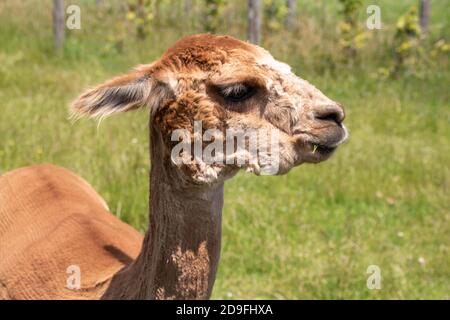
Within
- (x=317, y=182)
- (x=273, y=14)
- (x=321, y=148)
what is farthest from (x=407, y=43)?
(x=321, y=148)

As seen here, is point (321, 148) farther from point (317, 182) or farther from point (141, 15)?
point (141, 15)

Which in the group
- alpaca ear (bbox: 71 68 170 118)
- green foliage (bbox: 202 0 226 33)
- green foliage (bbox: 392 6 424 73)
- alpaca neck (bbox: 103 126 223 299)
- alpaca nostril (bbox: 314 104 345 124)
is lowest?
alpaca neck (bbox: 103 126 223 299)

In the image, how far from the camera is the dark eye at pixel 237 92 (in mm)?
3203

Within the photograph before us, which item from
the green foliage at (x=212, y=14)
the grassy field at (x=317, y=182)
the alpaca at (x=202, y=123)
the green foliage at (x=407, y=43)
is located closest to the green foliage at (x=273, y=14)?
the green foliage at (x=212, y=14)

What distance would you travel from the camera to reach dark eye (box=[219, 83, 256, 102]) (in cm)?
320

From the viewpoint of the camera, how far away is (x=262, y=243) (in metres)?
6.01

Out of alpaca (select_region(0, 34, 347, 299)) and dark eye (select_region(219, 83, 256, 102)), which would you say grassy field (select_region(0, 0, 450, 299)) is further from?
dark eye (select_region(219, 83, 256, 102))

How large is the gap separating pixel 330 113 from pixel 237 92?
37 cm

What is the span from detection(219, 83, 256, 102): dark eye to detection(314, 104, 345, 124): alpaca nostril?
270 mm

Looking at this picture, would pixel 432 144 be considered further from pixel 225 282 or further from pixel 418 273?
pixel 225 282

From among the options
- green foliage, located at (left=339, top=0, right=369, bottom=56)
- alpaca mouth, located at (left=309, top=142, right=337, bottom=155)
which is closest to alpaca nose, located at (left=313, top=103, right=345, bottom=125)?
alpaca mouth, located at (left=309, top=142, right=337, bottom=155)

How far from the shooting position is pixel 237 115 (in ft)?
10.6

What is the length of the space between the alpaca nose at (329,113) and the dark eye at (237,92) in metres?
0.27

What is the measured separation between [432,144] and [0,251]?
5.32 metres
